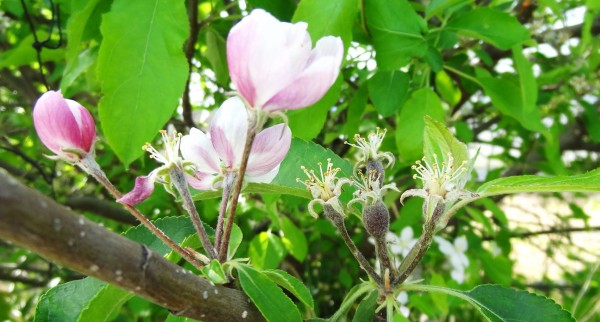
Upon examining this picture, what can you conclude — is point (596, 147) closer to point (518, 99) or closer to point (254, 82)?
point (518, 99)

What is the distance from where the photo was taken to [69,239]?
0.32 meters

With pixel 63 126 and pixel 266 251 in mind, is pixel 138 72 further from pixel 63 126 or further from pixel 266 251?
pixel 266 251

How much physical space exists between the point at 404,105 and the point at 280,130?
520 mm

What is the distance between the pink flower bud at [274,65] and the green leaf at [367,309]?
0.70ft

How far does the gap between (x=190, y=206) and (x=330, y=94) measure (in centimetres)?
35

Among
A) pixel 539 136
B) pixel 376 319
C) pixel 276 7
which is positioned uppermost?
pixel 539 136

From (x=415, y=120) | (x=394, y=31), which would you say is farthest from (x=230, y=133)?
(x=415, y=120)

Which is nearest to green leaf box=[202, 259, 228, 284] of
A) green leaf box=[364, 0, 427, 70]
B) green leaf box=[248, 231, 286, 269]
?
green leaf box=[364, 0, 427, 70]

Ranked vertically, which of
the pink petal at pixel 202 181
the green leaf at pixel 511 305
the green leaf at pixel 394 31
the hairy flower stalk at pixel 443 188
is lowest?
the pink petal at pixel 202 181

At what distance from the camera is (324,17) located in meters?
0.72

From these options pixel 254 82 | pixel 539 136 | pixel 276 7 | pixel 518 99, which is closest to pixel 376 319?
pixel 254 82

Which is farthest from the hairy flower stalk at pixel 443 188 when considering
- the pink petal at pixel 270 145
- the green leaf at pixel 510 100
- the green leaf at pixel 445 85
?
the green leaf at pixel 445 85

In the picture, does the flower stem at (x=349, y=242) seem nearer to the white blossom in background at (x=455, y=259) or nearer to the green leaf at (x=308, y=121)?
the green leaf at (x=308, y=121)

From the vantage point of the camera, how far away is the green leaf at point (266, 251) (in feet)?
4.21
